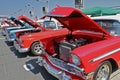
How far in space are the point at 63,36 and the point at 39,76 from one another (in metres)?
1.35

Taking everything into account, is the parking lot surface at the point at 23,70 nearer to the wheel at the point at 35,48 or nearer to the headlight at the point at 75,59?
the wheel at the point at 35,48

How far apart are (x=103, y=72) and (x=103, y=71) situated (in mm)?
27

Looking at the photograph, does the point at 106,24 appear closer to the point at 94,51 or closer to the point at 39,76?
the point at 94,51

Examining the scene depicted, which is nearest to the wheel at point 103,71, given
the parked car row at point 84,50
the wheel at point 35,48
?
the parked car row at point 84,50

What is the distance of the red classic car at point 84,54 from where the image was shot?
2.89 metres

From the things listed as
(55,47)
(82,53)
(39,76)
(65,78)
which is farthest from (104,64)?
(39,76)

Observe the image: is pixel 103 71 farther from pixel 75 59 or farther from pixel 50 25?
pixel 50 25

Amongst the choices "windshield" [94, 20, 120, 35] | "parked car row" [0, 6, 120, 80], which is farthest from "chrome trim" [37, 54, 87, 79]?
"windshield" [94, 20, 120, 35]

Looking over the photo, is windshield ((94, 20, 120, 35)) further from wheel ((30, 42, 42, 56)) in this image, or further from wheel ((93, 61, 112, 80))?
wheel ((30, 42, 42, 56))

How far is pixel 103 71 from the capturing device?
11.2 ft

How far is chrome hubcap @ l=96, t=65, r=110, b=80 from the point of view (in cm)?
329

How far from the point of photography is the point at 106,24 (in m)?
4.01

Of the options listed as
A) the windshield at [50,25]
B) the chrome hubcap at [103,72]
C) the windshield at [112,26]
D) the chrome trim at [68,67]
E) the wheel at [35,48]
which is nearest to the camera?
the chrome trim at [68,67]

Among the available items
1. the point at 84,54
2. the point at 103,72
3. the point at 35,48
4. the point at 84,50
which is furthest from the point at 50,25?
the point at 84,54
